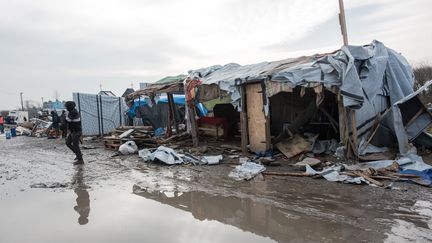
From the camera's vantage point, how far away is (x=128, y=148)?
12047mm

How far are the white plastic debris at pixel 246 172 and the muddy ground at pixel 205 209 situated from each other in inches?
7.9

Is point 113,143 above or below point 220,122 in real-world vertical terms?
below

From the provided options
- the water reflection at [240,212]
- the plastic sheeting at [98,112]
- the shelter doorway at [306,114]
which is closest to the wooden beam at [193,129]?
the shelter doorway at [306,114]

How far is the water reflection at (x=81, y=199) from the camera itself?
541 cm

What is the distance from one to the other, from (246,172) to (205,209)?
247 cm

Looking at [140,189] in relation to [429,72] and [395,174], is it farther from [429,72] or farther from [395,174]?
[429,72]

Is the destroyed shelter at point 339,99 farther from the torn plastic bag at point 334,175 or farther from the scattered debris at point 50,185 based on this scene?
the scattered debris at point 50,185

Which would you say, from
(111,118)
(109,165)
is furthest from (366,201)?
(111,118)

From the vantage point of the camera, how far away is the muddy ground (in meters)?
4.48

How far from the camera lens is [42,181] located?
816 cm

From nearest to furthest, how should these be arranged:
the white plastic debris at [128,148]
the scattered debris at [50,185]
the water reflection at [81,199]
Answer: the water reflection at [81,199] → the scattered debris at [50,185] → the white plastic debris at [128,148]

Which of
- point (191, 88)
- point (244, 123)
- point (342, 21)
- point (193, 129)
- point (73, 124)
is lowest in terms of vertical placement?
point (193, 129)

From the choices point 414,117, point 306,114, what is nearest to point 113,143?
point 306,114

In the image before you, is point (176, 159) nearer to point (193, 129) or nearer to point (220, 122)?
point (193, 129)
